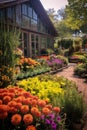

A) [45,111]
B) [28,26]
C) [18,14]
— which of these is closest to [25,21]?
[28,26]

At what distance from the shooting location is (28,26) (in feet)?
63.1

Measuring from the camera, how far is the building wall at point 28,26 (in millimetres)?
15762

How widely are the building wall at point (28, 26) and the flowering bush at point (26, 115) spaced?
458 inches

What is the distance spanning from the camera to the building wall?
51.7 feet

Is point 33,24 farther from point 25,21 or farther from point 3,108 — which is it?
point 3,108

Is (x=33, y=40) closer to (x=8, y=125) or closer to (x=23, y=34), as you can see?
(x=23, y=34)

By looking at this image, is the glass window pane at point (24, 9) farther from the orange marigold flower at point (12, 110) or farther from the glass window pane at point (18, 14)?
the orange marigold flower at point (12, 110)

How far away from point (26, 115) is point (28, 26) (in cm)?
1688

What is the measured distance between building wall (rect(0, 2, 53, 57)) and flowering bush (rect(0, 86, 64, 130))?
458 inches

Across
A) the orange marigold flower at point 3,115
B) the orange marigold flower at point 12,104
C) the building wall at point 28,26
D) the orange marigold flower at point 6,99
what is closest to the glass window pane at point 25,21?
the building wall at point 28,26

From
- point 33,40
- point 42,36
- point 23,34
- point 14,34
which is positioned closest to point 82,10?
point 42,36

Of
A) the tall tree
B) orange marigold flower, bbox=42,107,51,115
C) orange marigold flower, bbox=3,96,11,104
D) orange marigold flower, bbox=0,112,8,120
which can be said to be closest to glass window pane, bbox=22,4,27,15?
the tall tree

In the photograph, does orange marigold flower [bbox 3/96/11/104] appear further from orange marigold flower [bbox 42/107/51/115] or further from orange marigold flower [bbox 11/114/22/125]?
orange marigold flower [bbox 42/107/51/115]

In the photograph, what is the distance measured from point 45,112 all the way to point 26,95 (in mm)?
681
